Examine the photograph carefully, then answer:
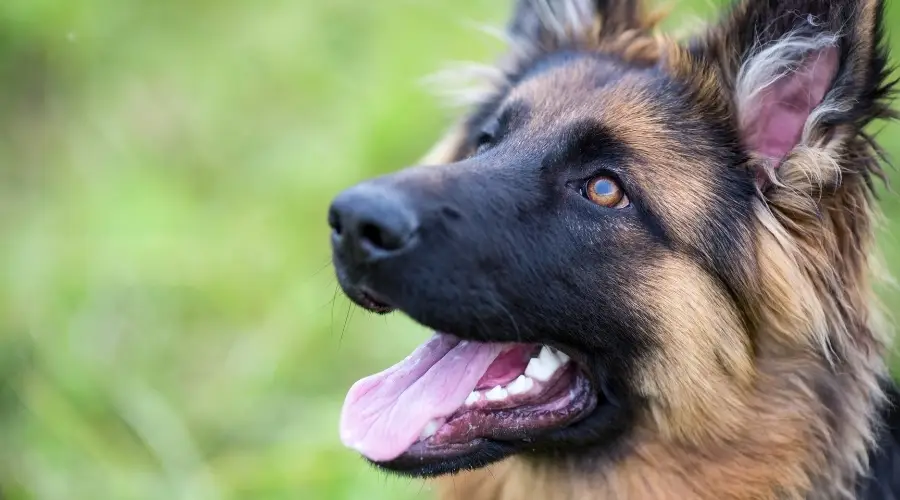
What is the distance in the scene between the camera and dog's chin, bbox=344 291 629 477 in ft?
10.0

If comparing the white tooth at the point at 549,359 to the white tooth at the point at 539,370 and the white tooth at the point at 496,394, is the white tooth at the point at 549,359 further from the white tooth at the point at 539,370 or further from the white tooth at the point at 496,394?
the white tooth at the point at 496,394

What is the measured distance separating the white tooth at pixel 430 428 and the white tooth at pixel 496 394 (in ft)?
0.70

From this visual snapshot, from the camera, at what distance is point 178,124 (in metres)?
7.98

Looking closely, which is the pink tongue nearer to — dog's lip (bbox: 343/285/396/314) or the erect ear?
dog's lip (bbox: 343/285/396/314)

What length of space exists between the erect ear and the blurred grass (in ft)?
6.52

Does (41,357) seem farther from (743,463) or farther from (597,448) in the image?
(743,463)

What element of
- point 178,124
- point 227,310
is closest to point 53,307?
point 227,310

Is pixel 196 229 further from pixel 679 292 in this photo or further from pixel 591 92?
pixel 679 292

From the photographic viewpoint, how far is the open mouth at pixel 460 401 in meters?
3.08

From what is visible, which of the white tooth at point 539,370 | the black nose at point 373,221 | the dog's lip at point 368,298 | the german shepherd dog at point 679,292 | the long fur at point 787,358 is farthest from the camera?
the white tooth at point 539,370

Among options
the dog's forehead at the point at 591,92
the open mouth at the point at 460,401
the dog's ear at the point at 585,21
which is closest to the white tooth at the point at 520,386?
the open mouth at the point at 460,401

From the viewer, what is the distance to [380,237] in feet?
9.14

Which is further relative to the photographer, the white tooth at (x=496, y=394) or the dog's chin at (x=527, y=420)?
the white tooth at (x=496, y=394)

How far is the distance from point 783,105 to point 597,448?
1.46 meters
